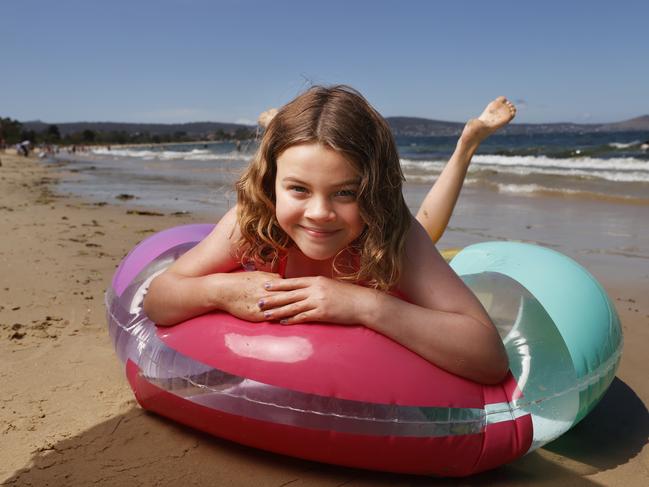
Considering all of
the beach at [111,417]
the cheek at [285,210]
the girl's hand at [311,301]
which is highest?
the cheek at [285,210]

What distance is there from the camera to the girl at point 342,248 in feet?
6.84

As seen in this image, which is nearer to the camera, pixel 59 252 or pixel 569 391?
pixel 569 391

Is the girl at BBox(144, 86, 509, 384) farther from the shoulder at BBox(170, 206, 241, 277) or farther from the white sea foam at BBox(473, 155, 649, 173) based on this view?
the white sea foam at BBox(473, 155, 649, 173)

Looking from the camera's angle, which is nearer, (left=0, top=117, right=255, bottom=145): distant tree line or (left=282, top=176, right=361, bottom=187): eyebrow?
(left=282, top=176, right=361, bottom=187): eyebrow

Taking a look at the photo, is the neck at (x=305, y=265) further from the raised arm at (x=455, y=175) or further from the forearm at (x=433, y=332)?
the raised arm at (x=455, y=175)

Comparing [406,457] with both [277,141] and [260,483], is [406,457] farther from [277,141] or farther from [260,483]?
[277,141]

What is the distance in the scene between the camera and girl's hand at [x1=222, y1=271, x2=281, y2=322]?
2.26 meters

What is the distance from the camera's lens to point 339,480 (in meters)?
2.27

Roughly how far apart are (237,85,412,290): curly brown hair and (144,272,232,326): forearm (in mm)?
217

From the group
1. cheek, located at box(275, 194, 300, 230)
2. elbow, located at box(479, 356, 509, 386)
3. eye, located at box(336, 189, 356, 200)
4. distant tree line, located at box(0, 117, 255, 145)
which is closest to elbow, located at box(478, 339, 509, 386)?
elbow, located at box(479, 356, 509, 386)

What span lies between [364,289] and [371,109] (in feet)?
2.07

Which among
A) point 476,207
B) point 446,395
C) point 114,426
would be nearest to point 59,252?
point 114,426

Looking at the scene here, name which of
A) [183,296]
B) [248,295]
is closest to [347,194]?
[248,295]

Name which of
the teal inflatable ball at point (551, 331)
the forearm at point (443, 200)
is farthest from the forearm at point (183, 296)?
the forearm at point (443, 200)
